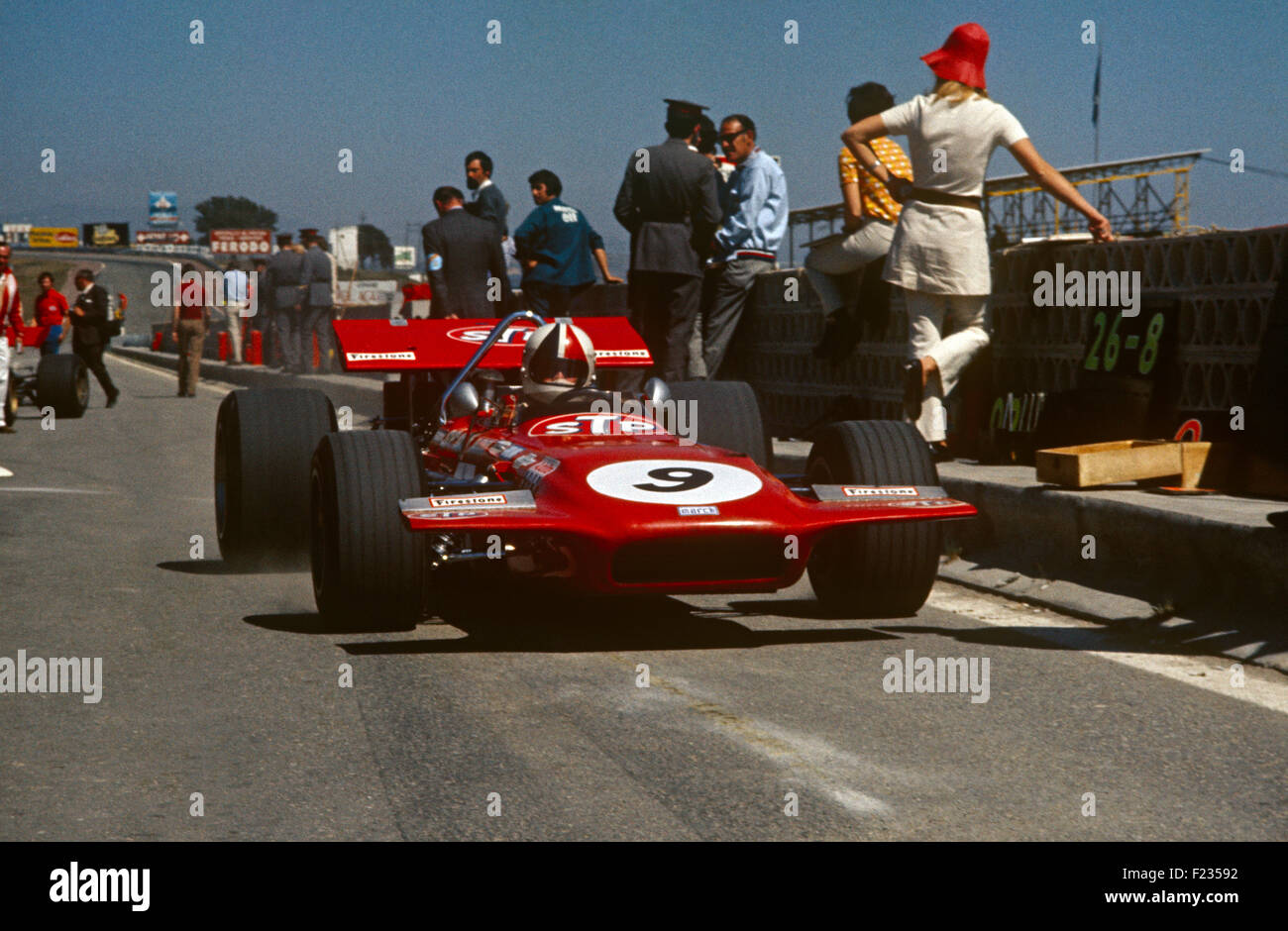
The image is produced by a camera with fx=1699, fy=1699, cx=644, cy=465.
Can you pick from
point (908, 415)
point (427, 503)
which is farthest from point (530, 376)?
point (908, 415)

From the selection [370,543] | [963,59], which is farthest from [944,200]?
[370,543]

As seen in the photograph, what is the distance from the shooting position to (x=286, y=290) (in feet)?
77.0

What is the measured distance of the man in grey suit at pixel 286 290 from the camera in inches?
920

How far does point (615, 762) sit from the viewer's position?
14.0 feet

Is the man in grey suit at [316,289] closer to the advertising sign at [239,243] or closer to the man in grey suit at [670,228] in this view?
the man in grey suit at [670,228]

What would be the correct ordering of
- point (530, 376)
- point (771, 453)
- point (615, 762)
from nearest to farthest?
point (615, 762) → point (530, 376) → point (771, 453)

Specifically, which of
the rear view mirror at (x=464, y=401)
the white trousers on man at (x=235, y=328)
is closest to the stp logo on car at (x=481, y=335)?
the rear view mirror at (x=464, y=401)

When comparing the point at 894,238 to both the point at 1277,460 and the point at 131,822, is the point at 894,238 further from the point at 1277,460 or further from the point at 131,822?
the point at 131,822

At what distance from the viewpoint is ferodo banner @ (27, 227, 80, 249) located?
185250 mm

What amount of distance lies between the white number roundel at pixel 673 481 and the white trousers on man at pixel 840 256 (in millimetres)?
4294

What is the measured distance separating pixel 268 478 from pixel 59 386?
12.1 metres

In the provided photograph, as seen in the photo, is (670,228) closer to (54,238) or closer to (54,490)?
(54,490)
